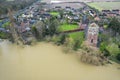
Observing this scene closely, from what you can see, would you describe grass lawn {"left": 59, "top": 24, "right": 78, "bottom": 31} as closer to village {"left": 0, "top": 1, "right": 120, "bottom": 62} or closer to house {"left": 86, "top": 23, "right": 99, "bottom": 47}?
village {"left": 0, "top": 1, "right": 120, "bottom": 62}

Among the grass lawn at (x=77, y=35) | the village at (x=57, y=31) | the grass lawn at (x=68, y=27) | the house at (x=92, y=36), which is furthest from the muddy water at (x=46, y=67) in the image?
the grass lawn at (x=68, y=27)

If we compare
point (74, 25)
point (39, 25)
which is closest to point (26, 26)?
point (39, 25)

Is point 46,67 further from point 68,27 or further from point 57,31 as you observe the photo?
point 68,27

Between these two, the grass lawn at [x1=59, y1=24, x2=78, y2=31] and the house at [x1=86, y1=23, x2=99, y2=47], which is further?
the grass lawn at [x1=59, y1=24, x2=78, y2=31]

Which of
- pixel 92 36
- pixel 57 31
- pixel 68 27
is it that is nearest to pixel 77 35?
pixel 57 31

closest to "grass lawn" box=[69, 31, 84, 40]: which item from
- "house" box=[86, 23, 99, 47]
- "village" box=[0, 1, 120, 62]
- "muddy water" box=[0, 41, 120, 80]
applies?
"village" box=[0, 1, 120, 62]

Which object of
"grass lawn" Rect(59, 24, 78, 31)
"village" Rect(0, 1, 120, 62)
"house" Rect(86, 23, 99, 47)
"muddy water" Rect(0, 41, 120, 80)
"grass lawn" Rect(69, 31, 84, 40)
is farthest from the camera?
"grass lawn" Rect(59, 24, 78, 31)

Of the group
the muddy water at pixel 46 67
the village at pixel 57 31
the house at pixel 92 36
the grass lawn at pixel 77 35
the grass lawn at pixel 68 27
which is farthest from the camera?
the grass lawn at pixel 68 27

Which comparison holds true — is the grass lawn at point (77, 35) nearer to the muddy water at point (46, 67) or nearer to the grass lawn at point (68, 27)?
the grass lawn at point (68, 27)

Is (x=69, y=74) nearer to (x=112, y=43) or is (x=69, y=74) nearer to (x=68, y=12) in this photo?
(x=112, y=43)
